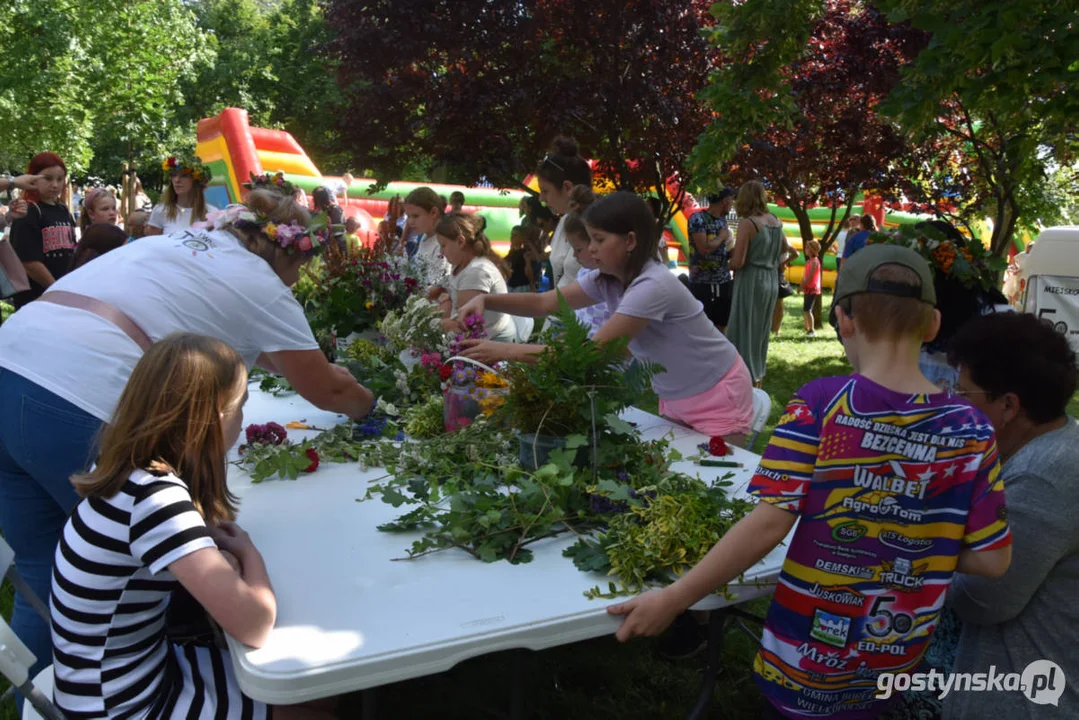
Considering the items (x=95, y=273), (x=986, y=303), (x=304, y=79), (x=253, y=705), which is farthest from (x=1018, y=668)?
(x=304, y=79)

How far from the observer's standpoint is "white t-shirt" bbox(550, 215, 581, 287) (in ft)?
16.4

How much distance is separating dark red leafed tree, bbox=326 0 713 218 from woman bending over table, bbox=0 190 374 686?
371 centimetres

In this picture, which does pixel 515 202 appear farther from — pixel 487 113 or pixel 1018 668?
pixel 1018 668

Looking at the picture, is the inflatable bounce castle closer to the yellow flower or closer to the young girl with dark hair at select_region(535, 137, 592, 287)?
the young girl with dark hair at select_region(535, 137, 592, 287)

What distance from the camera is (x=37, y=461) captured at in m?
1.93

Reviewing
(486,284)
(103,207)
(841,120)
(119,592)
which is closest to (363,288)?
(486,284)

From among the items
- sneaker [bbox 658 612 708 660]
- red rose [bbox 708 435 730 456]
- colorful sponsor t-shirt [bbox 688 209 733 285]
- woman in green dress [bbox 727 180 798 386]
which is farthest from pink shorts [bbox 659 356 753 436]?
colorful sponsor t-shirt [bbox 688 209 733 285]

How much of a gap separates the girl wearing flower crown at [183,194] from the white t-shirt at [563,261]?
2.43 meters

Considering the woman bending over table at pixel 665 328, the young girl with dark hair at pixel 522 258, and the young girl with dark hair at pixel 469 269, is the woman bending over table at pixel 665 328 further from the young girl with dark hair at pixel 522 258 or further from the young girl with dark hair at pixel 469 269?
the young girl with dark hair at pixel 522 258

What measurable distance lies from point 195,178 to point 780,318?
25.2 feet

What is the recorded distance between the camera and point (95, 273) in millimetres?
2098

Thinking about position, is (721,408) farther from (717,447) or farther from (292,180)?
(292,180)

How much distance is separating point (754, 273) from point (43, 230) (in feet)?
18.7

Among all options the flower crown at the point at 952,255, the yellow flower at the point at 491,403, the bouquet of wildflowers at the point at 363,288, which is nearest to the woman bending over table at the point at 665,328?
the yellow flower at the point at 491,403
